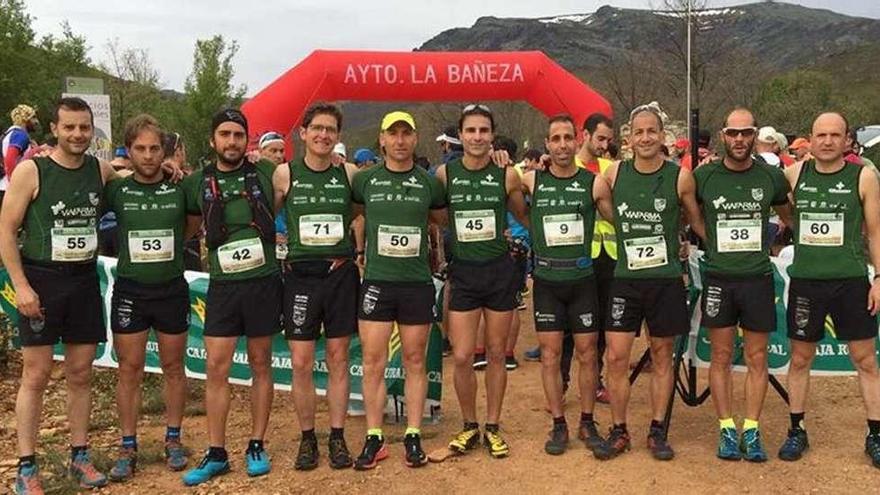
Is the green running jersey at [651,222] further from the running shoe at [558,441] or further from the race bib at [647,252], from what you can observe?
the running shoe at [558,441]

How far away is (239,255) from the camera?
422cm

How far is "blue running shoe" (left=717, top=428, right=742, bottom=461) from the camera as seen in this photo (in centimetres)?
441

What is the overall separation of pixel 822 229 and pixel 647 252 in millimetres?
985

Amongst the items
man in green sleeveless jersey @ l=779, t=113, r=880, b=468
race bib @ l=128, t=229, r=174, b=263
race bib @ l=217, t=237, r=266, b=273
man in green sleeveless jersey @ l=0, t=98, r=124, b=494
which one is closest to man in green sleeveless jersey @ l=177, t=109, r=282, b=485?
race bib @ l=217, t=237, r=266, b=273

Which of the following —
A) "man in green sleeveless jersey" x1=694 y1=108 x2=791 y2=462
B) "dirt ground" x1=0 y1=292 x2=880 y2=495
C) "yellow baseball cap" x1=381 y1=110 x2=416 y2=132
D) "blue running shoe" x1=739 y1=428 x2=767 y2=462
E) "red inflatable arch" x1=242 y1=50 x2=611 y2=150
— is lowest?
"dirt ground" x1=0 y1=292 x2=880 y2=495

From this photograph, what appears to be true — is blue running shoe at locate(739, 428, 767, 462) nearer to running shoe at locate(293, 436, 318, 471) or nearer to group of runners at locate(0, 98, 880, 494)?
group of runners at locate(0, 98, 880, 494)

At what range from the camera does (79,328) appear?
4145 mm

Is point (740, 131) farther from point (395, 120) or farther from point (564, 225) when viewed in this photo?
point (395, 120)

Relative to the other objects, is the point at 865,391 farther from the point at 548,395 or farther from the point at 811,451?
the point at 548,395

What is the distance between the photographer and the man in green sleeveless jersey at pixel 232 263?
13.9 ft

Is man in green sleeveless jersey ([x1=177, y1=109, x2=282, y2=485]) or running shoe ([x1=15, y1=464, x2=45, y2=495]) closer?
running shoe ([x1=15, y1=464, x2=45, y2=495])

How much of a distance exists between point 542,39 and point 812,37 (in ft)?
159

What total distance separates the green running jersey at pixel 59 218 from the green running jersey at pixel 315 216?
3.47ft

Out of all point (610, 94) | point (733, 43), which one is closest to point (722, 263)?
point (610, 94)
